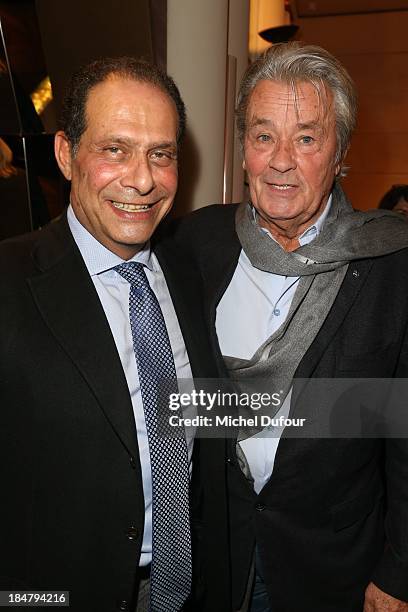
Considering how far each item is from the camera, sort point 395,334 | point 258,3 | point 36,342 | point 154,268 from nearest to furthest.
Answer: point 36,342, point 395,334, point 154,268, point 258,3

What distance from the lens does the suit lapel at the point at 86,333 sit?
4.11 feet

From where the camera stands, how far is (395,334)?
1506 millimetres

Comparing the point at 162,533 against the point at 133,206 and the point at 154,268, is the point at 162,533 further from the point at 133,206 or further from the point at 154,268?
the point at 133,206

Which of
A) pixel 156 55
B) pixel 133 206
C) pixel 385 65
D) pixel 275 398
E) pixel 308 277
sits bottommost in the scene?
pixel 275 398

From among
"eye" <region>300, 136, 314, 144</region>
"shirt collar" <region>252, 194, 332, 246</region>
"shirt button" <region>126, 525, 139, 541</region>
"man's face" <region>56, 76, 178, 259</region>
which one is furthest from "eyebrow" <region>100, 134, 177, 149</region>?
Result: "shirt button" <region>126, 525, 139, 541</region>

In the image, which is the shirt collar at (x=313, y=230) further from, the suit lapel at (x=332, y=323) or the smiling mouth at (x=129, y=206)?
the smiling mouth at (x=129, y=206)

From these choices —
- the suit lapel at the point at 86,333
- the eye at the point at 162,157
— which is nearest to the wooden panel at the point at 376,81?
the eye at the point at 162,157

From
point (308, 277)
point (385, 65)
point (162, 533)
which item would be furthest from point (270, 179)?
point (385, 65)

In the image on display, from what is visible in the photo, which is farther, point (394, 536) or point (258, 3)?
point (258, 3)

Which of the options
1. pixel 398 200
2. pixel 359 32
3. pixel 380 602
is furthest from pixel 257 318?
pixel 359 32

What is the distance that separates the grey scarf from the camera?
151 centimetres

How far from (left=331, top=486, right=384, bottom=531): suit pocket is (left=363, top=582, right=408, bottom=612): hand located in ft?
0.63

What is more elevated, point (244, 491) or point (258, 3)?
point (258, 3)

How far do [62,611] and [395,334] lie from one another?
1092mm
